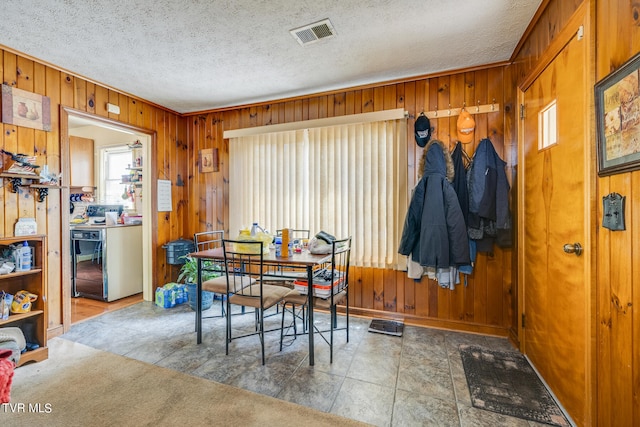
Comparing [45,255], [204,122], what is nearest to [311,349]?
[45,255]

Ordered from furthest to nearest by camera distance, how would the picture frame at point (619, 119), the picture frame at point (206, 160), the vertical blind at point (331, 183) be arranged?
the picture frame at point (206, 160)
the vertical blind at point (331, 183)
the picture frame at point (619, 119)

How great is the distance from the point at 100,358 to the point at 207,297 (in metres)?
1.16

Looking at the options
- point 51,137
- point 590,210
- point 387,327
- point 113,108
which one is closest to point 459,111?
point 590,210

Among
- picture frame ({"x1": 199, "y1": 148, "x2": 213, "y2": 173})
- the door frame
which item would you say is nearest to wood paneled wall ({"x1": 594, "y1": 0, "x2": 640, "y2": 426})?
the door frame

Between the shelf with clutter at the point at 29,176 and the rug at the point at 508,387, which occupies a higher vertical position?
the shelf with clutter at the point at 29,176

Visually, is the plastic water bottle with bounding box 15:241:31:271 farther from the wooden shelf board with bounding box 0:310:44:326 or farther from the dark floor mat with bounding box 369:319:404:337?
the dark floor mat with bounding box 369:319:404:337

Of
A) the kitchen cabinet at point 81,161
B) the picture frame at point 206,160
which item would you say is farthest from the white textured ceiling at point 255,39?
the kitchen cabinet at point 81,161

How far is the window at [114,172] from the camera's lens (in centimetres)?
482

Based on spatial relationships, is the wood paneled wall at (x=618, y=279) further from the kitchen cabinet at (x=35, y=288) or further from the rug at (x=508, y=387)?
the kitchen cabinet at (x=35, y=288)

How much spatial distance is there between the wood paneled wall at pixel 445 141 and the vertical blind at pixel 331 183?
0.63 ft

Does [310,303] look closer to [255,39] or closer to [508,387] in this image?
[508,387]

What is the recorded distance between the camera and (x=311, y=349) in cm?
213

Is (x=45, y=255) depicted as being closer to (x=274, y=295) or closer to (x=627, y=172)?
(x=274, y=295)

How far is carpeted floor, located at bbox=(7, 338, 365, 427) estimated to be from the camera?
1.59 meters
